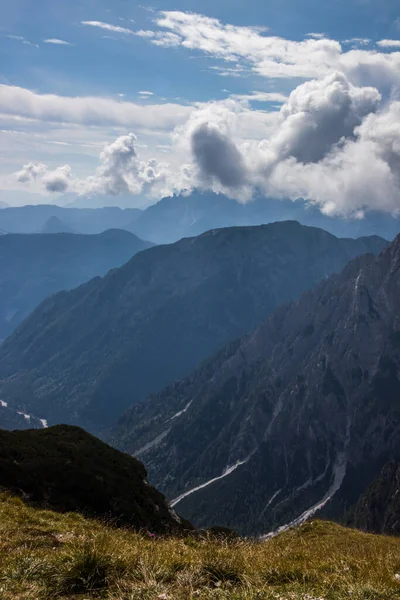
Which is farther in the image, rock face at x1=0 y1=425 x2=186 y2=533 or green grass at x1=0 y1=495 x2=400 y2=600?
rock face at x1=0 y1=425 x2=186 y2=533

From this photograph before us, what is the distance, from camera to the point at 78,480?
36.9 m

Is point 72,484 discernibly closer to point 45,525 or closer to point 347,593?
point 45,525

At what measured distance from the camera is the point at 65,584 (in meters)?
12.0

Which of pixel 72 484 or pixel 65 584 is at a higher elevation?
Result: pixel 65 584

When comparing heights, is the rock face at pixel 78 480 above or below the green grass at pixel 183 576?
below

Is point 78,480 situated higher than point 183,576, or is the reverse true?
point 183,576

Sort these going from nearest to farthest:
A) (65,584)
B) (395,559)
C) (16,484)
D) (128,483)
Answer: (65,584), (395,559), (16,484), (128,483)

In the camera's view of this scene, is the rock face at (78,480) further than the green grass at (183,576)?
Yes

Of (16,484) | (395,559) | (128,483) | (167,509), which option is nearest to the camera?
(395,559)

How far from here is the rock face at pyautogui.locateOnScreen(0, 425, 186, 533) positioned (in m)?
33.0

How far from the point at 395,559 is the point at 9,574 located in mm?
12366

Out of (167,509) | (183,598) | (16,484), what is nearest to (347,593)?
(183,598)

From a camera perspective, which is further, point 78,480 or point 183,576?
point 78,480

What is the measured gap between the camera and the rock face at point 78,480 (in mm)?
33031
